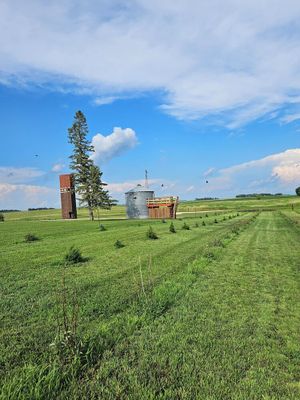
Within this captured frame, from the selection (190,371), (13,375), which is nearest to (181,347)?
(190,371)

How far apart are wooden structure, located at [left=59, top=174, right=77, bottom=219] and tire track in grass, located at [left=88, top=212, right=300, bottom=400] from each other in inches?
2232

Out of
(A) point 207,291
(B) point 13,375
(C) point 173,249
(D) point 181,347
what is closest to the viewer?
(B) point 13,375

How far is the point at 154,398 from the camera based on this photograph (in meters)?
4.17

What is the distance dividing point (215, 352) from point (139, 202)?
55170 millimetres

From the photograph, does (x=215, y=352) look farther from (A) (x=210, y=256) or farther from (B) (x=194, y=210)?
(B) (x=194, y=210)

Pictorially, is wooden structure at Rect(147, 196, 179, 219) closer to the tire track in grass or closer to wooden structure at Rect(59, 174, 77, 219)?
wooden structure at Rect(59, 174, 77, 219)

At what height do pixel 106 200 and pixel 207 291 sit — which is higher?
pixel 106 200

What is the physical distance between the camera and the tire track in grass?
173 inches

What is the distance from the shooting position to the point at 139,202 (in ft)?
198

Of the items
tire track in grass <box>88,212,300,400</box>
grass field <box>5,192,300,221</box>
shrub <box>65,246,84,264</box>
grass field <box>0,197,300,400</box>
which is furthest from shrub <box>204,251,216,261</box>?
grass field <box>5,192,300,221</box>

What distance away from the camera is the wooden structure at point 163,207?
55.5m

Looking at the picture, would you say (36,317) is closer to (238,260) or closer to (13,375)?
(13,375)

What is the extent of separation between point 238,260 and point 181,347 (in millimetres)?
9375

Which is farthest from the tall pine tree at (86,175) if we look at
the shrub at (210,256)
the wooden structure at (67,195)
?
the shrub at (210,256)
